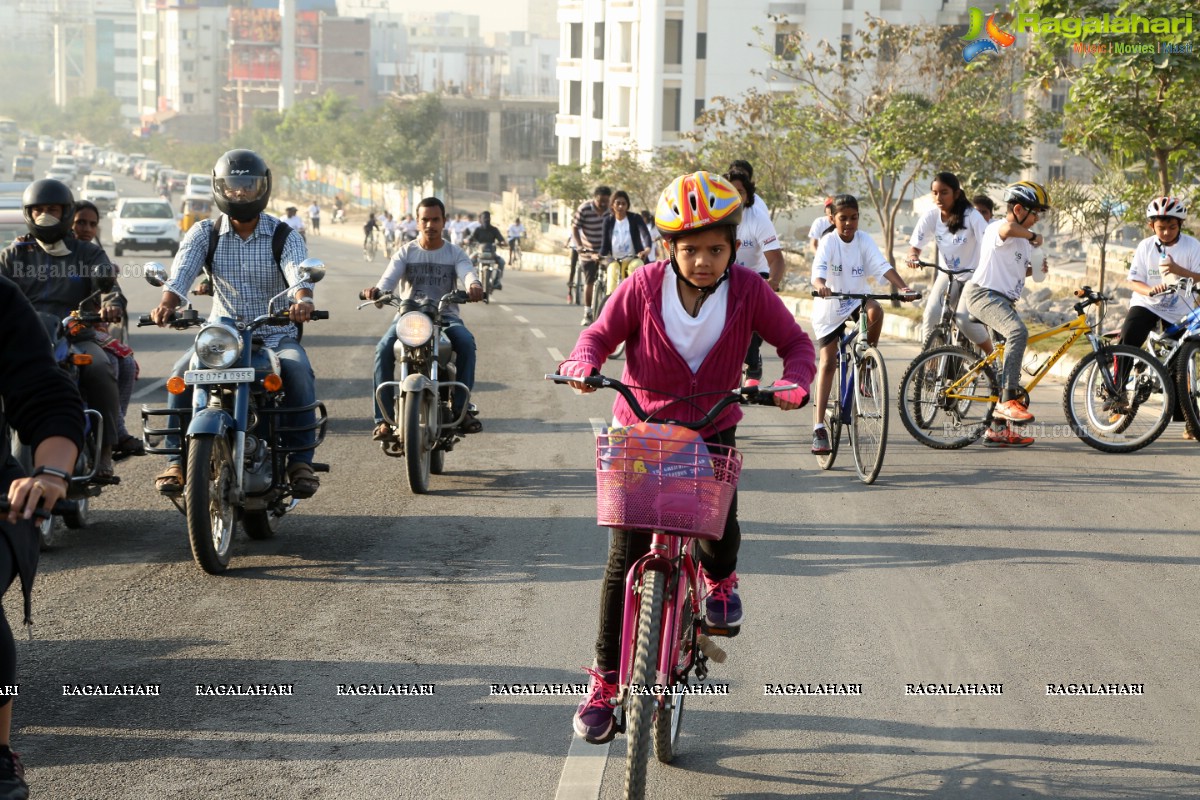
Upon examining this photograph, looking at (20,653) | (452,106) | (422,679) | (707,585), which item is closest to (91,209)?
(20,653)

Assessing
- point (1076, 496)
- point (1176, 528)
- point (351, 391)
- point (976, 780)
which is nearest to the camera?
point (976, 780)

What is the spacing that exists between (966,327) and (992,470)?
1699 mm

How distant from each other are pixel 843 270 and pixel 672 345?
5925 mm

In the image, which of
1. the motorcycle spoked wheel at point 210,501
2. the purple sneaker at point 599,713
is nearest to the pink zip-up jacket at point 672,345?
the purple sneaker at point 599,713

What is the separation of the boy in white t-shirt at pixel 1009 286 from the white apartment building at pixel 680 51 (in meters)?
68.5

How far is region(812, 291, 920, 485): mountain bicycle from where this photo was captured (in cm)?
1020

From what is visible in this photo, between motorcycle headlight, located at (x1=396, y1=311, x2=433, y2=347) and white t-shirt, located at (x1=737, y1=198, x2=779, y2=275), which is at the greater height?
white t-shirt, located at (x1=737, y1=198, x2=779, y2=275)

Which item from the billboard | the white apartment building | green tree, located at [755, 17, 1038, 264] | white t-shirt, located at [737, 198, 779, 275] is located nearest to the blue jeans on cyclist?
white t-shirt, located at [737, 198, 779, 275]

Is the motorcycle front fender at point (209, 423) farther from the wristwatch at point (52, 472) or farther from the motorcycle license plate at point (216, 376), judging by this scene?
the wristwatch at point (52, 472)

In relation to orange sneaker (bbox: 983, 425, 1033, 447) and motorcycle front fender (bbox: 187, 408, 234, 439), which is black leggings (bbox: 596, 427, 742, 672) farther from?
orange sneaker (bbox: 983, 425, 1033, 447)

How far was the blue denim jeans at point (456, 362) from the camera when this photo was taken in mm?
10211

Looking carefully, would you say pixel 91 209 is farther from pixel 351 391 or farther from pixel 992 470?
pixel 992 470

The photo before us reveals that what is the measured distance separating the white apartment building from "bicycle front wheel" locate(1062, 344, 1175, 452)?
68631 mm

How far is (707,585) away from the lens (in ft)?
17.9
